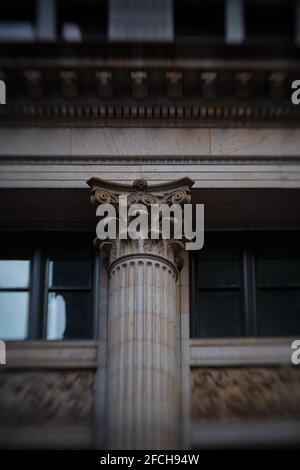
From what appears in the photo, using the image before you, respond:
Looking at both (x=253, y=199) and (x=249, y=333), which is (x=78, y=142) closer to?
(x=253, y=199)

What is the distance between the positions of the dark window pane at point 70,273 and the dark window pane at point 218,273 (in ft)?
7.37

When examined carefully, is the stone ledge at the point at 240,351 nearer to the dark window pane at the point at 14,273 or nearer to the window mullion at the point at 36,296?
the window mullion at the point at 36,296

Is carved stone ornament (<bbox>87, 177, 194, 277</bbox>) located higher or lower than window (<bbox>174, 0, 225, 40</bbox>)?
lower

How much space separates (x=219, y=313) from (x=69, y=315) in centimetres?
Answer: 293

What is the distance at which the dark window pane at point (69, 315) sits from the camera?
21.0 metres

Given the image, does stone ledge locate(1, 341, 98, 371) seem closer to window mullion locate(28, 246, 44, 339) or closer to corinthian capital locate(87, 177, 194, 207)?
window mullion locate(28, 246, 44, 339)

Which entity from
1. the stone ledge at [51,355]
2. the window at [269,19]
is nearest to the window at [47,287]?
the stone ledge at [51,355]

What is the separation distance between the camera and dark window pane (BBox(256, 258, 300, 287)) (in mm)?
21703

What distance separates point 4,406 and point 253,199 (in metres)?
6.26

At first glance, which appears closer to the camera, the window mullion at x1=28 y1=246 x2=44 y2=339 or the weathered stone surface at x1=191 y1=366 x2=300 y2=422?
the weathered stone surface at x1=191 y1=366 x2=300 y2=422

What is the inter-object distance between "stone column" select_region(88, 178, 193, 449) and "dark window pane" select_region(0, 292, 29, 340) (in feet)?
6.46

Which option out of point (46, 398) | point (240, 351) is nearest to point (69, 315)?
point (46, 398)

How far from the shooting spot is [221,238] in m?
22.2

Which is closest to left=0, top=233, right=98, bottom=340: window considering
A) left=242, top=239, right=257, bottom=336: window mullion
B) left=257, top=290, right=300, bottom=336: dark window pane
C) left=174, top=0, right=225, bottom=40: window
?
left=242, top=239, right=257, bottom=336: window mullion
